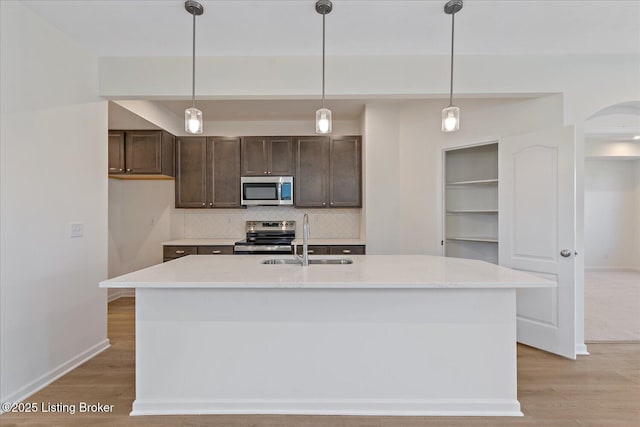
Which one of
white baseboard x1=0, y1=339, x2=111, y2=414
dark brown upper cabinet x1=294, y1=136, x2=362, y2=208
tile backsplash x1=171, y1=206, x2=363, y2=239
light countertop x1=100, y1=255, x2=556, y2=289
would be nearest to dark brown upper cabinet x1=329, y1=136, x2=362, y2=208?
dark brown upper cabinet x1=294, y1=136, x2=362, y2=208

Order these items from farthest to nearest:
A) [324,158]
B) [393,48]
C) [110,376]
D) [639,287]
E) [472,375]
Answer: [639,287], [324,158], [393,48], [110,376], [472,375]

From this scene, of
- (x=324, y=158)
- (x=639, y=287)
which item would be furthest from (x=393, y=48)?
(x=639, y=287)

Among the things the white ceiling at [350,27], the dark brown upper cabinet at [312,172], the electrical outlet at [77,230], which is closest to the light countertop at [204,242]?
the dark brown upper cabinet at [312,172]

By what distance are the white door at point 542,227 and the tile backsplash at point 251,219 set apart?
7.01ft

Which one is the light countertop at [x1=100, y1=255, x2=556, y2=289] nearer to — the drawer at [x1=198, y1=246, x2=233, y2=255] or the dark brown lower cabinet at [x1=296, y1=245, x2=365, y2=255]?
the dark brown lower cabinet at [x1=296, y1=245, x2=365, y2=255]

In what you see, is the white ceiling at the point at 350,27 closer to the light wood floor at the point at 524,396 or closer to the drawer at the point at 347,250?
the drawer at the point at 347,250

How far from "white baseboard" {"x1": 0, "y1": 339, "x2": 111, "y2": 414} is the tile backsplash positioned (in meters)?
2.12

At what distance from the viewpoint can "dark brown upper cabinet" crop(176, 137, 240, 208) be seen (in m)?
4.76

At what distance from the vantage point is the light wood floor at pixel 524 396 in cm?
204

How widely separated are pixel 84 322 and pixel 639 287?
7.73 m

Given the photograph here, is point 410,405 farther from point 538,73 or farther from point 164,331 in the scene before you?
point 538,73

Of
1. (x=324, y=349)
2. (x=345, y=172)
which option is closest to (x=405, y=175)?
(x=345, y=172)

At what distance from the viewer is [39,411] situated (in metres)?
2.16

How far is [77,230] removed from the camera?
9.10 ft
